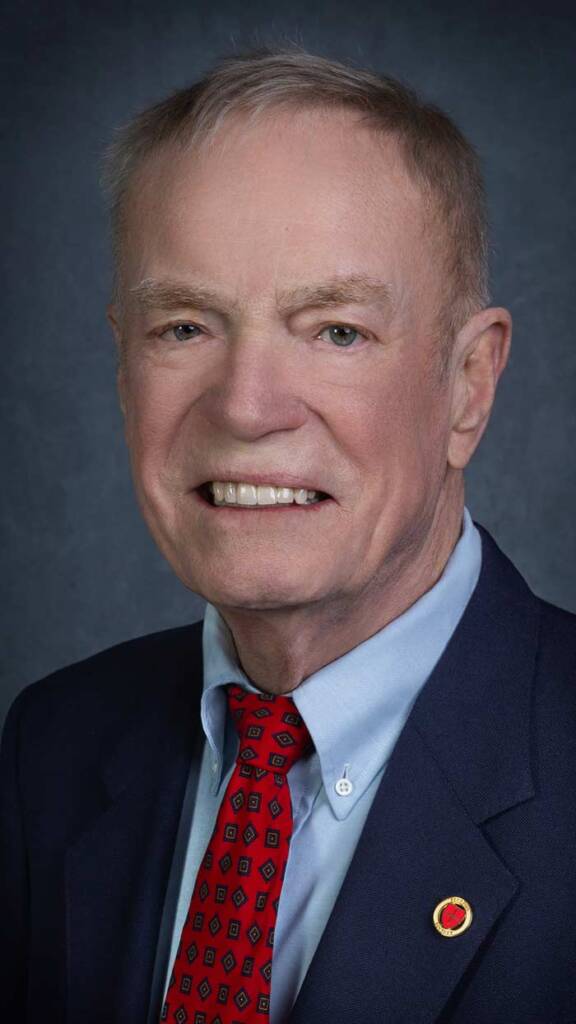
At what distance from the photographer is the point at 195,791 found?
329cm

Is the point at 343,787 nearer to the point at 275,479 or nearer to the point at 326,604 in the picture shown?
the point at 326,604

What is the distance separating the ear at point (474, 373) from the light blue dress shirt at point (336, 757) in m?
0.25

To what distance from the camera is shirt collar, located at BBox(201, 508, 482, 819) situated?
9.84 ft

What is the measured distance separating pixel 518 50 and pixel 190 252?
2233mm

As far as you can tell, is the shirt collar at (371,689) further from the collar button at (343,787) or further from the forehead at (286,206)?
the forehead at (286,206)

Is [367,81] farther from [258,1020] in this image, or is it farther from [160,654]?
[258,1020]

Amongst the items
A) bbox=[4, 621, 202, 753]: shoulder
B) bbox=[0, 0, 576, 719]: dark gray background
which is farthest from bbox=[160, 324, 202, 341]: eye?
bbox=[0, 0, 576, 719]: dark gray background

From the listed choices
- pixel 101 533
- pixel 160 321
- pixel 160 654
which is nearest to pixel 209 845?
pixel 160 654

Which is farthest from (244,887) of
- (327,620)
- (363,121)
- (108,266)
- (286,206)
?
(108,266)

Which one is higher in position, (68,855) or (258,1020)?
(68,855)

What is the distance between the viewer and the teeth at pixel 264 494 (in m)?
2.96

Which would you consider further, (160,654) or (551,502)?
(551,502)

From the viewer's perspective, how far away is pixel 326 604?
302 centimetres

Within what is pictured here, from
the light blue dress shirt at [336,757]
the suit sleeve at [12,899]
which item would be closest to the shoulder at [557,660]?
the light blue dress shirt at [336,757]
